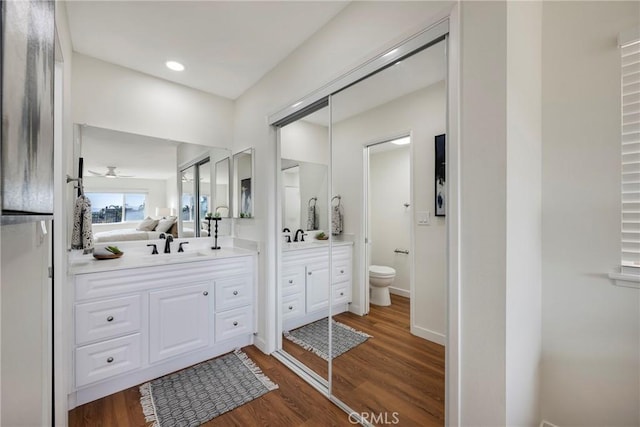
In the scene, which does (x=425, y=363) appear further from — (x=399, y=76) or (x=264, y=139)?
(x=264, y=139)

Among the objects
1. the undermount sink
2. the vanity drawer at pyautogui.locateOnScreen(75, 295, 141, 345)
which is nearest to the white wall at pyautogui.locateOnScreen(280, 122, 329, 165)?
the undermount sink

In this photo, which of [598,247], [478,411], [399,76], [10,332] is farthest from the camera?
[399,76]

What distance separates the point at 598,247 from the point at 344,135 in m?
1.59

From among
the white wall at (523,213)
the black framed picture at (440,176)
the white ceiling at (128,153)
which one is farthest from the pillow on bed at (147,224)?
the white wall at (523,213)

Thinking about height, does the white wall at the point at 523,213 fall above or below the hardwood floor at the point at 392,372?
above

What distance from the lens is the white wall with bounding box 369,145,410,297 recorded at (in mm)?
1808

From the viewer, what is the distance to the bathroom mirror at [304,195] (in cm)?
220

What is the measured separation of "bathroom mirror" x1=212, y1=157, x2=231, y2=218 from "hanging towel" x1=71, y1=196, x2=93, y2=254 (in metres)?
1.08

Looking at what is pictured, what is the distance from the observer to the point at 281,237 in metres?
2.46

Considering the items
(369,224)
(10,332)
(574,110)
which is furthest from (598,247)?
(10,332)

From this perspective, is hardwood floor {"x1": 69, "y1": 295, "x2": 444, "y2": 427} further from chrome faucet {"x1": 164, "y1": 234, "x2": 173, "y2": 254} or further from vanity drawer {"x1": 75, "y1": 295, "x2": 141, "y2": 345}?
chrome faucet {"x1": 164, "y1": 234, "x2": 173, "y2": 254}

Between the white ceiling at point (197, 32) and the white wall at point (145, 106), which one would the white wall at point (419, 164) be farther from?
the white wall at point (145, 106)

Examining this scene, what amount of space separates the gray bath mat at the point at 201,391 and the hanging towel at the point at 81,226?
1177 mm

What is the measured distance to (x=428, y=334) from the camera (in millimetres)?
1607
